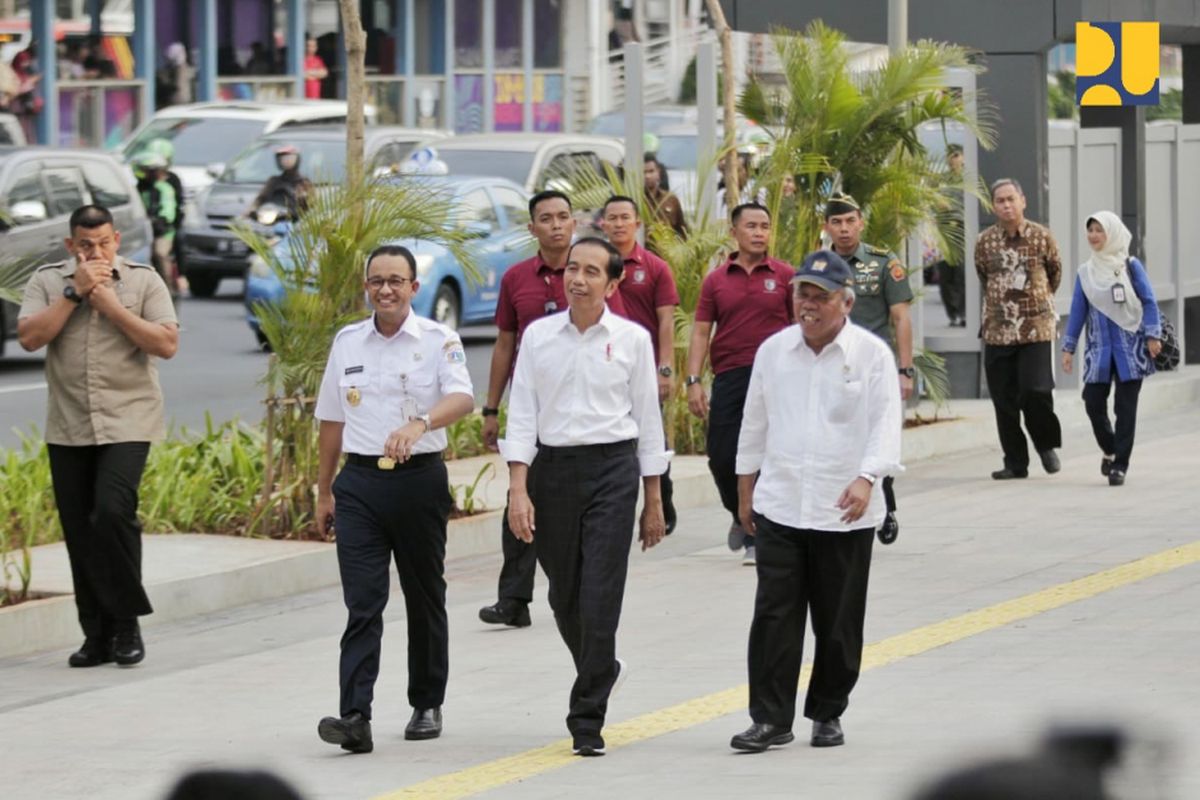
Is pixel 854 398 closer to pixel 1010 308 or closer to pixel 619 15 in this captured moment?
pixel 1010 308

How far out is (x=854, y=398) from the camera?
271 inches

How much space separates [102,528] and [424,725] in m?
1.96

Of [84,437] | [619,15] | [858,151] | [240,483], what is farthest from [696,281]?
[619,15]

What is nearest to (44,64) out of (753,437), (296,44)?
(296,44)

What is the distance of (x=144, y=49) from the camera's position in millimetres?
39719

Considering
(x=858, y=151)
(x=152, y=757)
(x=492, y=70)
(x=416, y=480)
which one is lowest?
(x=152, y=757)

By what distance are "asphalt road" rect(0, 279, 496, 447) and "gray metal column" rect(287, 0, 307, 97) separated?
16791mm

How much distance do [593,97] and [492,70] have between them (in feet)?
9.62

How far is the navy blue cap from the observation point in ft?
22.6

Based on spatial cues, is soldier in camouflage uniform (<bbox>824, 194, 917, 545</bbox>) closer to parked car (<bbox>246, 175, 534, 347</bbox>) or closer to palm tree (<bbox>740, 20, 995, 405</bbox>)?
palm tree (<bbox>740, 20, 995, 405</bbox>)

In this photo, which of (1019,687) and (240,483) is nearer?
(1019,687)

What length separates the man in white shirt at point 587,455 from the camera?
6988 mm

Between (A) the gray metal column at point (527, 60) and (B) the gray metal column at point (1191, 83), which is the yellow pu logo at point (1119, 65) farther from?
(A) the gray metal column at point (527, 60)

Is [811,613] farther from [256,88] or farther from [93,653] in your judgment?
[256,88]
